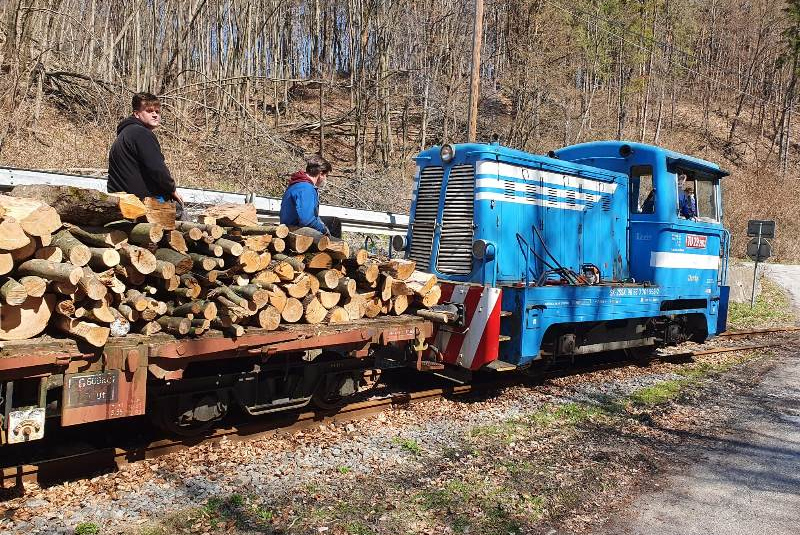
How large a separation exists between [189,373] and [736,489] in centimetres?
472

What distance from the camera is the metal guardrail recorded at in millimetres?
8352

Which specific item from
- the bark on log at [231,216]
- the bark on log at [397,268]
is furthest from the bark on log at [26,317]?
the bark on log at [397,268]

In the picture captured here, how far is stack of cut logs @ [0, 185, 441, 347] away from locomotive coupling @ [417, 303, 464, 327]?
0.73 m

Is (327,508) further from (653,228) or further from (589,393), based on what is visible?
(653,228)

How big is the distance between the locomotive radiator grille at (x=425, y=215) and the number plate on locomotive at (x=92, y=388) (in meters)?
4.41

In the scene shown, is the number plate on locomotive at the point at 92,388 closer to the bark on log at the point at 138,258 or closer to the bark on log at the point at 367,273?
the bark on log at the point at 138,258

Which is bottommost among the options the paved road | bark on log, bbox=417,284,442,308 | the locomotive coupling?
the paved road

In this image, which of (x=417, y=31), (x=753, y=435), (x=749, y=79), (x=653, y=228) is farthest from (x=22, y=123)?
(x=749, y=79)

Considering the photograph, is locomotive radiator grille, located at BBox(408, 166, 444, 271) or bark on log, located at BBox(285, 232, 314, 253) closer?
bark on log, located at BBox(285, 232, 314, 253)

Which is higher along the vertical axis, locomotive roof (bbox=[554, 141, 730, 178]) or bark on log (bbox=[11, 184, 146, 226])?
locomotive roof (bbox=[554, 141, 730, 178])

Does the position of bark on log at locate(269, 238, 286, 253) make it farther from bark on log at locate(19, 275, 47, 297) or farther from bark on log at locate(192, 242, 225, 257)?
bark on log at locate(19, 275, 47, 297)

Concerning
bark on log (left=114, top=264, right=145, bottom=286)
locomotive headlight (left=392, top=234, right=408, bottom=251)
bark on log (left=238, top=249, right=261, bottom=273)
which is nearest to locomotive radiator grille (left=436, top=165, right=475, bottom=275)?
locomotive headlight (left=392, top=234, right=408, bottom=251)

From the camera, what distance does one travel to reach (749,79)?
53.8 metres

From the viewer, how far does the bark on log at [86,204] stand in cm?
419
